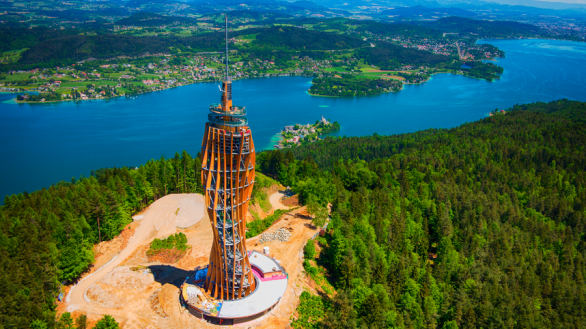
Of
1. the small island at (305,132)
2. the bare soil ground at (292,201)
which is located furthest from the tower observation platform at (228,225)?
the small island at (305,132)

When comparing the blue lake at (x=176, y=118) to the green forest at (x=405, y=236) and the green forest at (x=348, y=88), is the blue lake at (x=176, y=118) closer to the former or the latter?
the green forest at (x=348, y=88)

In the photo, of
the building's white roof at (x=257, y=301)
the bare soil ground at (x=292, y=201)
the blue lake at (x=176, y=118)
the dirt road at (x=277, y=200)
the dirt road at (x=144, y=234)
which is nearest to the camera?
the building's white roof at (x=257, y=301)

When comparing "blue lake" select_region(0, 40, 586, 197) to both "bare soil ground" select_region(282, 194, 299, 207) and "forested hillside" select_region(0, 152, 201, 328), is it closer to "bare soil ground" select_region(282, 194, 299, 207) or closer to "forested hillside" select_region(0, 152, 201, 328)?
"forested hillside" select_region(0, 152, 201, 328)

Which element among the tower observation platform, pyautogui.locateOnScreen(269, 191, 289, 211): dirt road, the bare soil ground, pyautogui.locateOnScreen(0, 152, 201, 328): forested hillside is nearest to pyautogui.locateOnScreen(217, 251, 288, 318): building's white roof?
the tower observation platform

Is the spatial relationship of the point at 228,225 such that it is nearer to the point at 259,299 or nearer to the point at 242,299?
the point at 242,299

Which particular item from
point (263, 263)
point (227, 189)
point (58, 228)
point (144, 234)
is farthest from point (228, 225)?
point (58, 228)

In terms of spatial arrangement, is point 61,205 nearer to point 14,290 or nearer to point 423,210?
point 14,290

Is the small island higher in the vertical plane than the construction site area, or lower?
lower

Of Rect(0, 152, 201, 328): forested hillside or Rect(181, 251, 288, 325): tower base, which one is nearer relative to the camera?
Rect(0, 152, 201, 328): forested hillside
